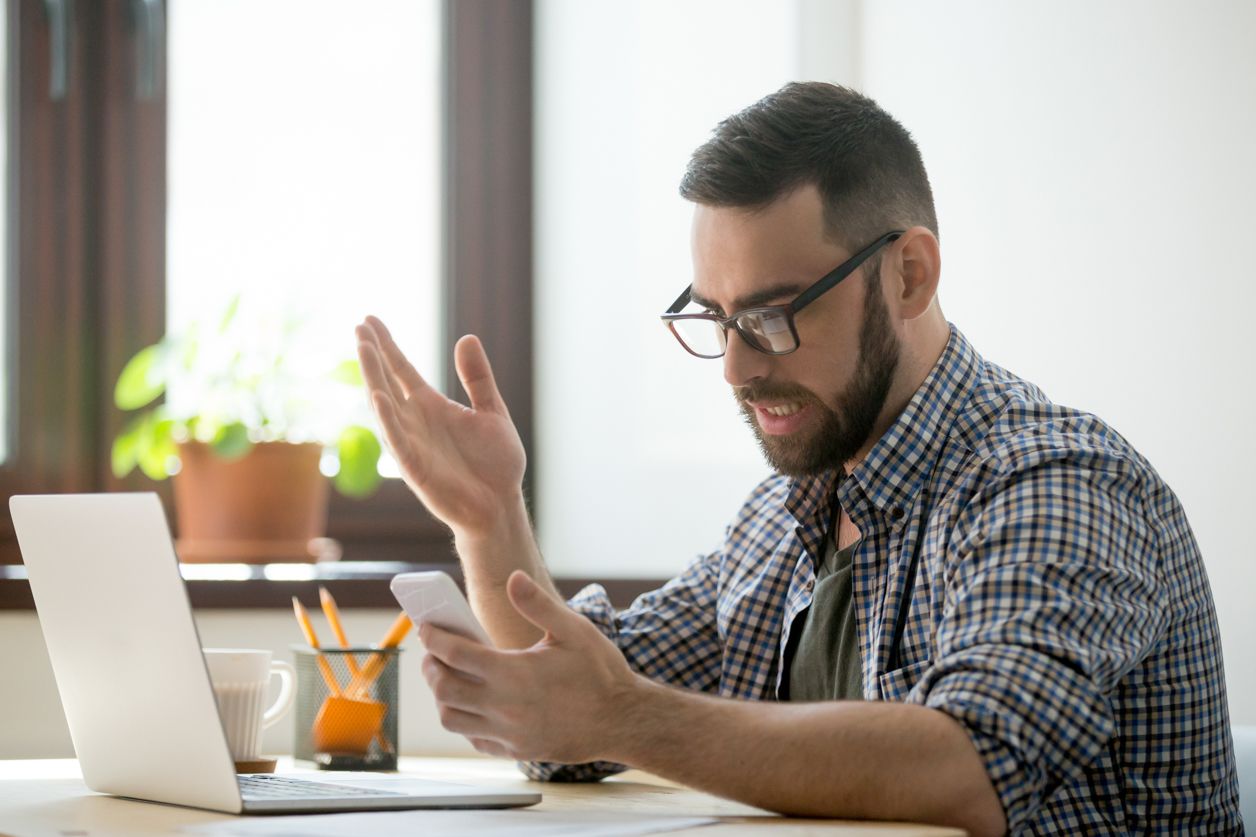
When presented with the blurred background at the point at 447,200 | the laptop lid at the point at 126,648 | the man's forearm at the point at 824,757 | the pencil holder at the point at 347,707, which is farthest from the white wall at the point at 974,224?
the laptop lid at the point at 126,648

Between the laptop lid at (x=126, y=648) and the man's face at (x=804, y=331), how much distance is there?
0.66m

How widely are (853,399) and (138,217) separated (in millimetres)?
1407

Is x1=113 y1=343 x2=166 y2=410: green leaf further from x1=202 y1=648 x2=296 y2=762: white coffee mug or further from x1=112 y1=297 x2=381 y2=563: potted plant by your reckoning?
x1=202 y1=648 x2=296 y2=762: white coffee mug

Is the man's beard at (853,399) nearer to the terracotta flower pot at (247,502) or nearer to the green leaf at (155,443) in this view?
→ the terracotta flower pot at (247,502)

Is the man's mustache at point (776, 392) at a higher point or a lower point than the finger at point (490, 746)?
higher

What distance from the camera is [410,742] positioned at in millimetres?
2121

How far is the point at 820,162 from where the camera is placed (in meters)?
1.48

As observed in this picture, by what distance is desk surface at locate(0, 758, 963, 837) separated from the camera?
987mm

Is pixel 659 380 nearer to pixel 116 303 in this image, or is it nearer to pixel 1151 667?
pixel 116 303

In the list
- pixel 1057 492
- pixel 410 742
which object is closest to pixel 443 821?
pixel 1057 492

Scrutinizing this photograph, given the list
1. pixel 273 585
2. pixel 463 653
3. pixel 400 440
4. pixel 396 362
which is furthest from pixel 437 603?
pixel 273 585

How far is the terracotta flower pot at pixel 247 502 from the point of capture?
2.28m

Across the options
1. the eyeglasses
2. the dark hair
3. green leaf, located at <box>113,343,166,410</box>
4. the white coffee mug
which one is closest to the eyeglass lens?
the eyeglasses

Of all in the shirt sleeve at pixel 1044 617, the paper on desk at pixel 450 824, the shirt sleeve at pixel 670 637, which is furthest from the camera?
the shirt sleeve at pixel 670 637
